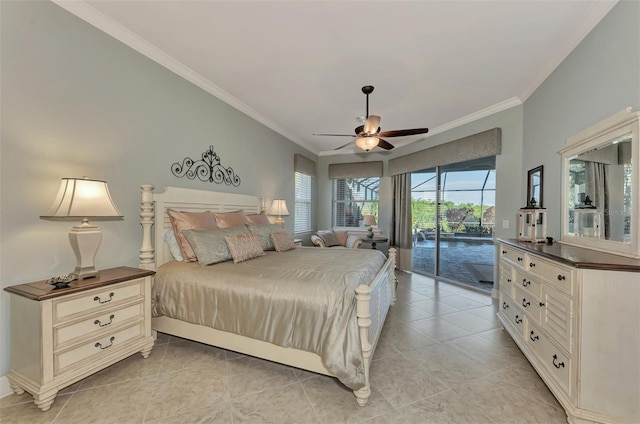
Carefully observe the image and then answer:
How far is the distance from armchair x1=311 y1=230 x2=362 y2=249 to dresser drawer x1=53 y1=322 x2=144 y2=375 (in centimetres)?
344

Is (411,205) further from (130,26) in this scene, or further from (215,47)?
(130,26)

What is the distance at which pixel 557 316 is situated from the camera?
1.78 metres

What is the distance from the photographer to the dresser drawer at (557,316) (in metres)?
1.65

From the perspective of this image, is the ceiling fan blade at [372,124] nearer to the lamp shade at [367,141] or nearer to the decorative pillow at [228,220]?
the lamp shade at [367,141]

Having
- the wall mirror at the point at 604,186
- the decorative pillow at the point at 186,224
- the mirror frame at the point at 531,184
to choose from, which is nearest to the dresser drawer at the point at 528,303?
the wall mirror at the point at 604,186

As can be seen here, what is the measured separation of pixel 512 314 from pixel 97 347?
3482 mm

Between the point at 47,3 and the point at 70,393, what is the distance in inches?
110

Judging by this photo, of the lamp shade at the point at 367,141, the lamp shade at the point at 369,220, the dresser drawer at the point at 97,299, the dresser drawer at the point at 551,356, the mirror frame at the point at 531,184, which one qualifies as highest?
the lamp shade at the point at 367,141

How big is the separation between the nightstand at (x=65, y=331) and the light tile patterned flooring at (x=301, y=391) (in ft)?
0.58

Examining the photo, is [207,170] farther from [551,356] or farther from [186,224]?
[551,356]

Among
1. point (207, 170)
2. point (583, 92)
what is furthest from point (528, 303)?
point (207, 170)

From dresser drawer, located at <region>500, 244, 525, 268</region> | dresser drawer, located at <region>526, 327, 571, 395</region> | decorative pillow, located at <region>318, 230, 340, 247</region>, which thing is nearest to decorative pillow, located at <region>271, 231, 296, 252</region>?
decorative pillow, located at <region>318, 230, 340, 247</region>

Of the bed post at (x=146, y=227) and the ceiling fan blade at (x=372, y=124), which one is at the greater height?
the ceiling fan blade at (x=372, y=124)

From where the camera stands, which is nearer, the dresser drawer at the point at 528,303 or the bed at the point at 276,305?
the bed at the point at 276,305
